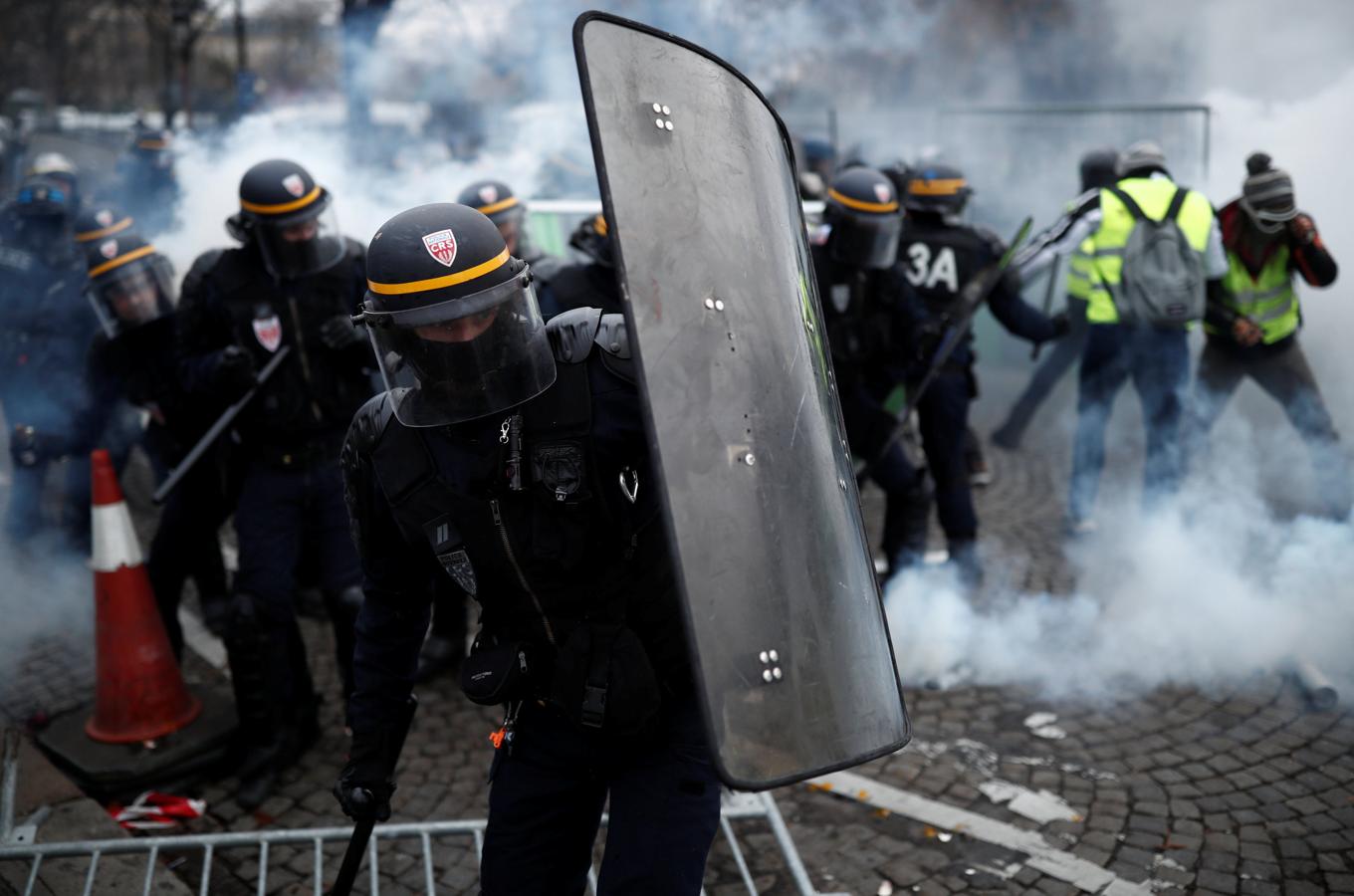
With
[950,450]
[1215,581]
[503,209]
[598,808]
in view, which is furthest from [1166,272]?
[598,808]

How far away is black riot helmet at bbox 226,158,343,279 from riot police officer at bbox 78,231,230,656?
29.7 inches

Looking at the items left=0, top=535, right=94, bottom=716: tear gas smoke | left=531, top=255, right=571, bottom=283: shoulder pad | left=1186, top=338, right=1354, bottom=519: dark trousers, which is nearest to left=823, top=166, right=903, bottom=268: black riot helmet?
left=531, top=255, right=571, bottom=283: shoulder pad

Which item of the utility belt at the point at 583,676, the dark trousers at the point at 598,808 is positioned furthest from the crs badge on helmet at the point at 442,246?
the dark trousers at the point at 598,808

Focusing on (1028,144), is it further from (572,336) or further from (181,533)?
(572,336)

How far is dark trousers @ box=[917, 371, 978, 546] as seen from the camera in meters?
5.30

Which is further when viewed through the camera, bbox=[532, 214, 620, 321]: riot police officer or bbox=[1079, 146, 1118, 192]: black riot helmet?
bbox=[1079, 146, 1118, 192]: black riot helmet

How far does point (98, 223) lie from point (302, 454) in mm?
2073

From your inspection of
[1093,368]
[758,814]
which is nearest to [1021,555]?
[1093,368]

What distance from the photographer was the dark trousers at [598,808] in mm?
2186

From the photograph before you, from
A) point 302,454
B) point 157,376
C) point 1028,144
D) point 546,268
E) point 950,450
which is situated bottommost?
point 950,450

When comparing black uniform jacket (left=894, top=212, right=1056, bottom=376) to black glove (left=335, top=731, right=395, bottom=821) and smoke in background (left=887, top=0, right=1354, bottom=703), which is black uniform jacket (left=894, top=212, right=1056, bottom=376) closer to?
smoke in background (left=887, top=0, right=1354, bottom=703)

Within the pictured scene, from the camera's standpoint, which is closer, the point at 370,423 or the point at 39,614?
the point at 370,423

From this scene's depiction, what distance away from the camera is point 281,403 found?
4.11 metres

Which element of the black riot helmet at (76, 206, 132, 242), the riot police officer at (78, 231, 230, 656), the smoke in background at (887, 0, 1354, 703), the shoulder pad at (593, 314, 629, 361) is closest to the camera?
the shoulder pad at (593, 314, 629, 361)
